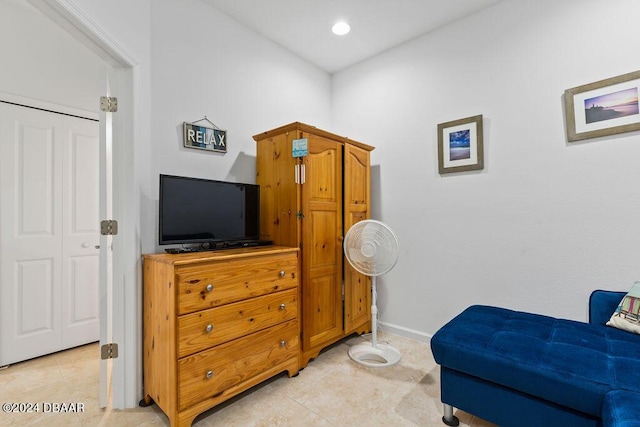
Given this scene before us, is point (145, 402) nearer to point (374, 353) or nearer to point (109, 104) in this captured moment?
point (374, 353)

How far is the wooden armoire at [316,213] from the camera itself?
7.25 ft

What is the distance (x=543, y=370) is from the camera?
1.28m

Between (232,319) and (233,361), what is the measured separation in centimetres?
25

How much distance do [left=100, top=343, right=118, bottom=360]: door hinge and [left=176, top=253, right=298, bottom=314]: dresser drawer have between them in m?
0.65

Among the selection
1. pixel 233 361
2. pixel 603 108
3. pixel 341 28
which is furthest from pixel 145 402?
pixel 603 108

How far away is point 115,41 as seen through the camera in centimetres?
164

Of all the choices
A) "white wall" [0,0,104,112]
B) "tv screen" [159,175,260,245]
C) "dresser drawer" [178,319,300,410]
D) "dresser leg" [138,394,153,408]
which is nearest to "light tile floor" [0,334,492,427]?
"dresser leg" [138,394,153,408]

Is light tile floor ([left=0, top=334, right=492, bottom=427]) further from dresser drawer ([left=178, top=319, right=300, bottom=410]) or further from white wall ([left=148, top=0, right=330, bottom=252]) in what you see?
white wall ([left=148, top=0, right=330, bottom=252])

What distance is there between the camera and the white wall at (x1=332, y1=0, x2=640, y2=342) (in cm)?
187

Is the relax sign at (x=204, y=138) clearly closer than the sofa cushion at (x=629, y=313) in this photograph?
No

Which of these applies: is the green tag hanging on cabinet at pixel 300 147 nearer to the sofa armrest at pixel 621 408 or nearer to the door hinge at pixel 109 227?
the door hinge at pixel 109 227

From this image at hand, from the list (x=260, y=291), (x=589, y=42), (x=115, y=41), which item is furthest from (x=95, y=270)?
(x=589, y=42)

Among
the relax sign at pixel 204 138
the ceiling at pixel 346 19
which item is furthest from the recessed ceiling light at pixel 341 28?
the relax sign at pixel 204 138

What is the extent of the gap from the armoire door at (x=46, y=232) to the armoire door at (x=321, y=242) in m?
2.04
